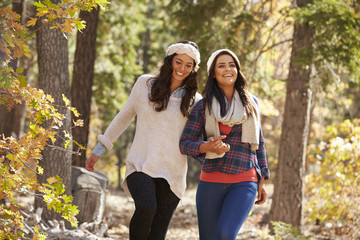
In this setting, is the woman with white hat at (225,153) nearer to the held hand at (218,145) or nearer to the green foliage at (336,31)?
the held hand at (218,145)

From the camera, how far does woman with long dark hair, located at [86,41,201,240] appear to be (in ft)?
12.8

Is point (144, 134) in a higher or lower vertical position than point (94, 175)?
higher

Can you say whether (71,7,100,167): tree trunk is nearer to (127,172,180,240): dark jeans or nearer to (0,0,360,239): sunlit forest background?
(0,0,360,239): sunlit forest background

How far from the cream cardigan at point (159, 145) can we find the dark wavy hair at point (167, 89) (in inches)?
2.0

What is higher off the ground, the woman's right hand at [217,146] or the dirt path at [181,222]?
the woman's right hand at [217,146]

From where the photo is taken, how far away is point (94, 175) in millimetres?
7688

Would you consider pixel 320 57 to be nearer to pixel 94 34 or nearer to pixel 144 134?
pixel 94 34

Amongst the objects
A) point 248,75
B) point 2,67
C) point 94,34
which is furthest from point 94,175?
point 2,67

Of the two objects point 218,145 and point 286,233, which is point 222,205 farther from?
point 286,233

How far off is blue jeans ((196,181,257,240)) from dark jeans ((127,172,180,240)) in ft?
0.86

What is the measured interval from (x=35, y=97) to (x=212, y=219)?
164 cm

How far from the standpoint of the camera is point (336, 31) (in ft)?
25.5

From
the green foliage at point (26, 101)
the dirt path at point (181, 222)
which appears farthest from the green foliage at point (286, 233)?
the green foliage at point (26, 101)

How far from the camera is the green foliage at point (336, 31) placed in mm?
7570
